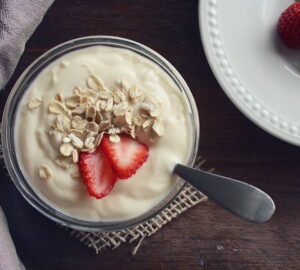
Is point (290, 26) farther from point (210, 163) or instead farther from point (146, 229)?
point (146, 229)

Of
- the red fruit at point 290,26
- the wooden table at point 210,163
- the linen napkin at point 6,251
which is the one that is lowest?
the linen napkin at point 6,251

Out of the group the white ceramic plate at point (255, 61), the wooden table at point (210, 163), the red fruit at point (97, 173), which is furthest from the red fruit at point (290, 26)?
the red fruit at point (97, 173)

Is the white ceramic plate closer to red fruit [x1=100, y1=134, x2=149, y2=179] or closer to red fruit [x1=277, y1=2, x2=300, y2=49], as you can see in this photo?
red fruit [x1=277, y1=2, x2=300, y2=49]

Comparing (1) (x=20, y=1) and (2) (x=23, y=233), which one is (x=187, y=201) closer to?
(2) (x=23, y=233)

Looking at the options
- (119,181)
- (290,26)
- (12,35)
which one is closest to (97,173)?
(119,181)

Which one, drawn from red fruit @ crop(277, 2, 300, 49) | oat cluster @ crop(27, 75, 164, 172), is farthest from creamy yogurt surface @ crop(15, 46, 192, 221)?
red fruit @ crop(277, 2, 300, 49)

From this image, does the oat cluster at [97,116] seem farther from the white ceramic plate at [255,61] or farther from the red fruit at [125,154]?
the white ceramic plate at [255,61]

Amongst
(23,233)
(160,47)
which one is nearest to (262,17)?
(160,47)
